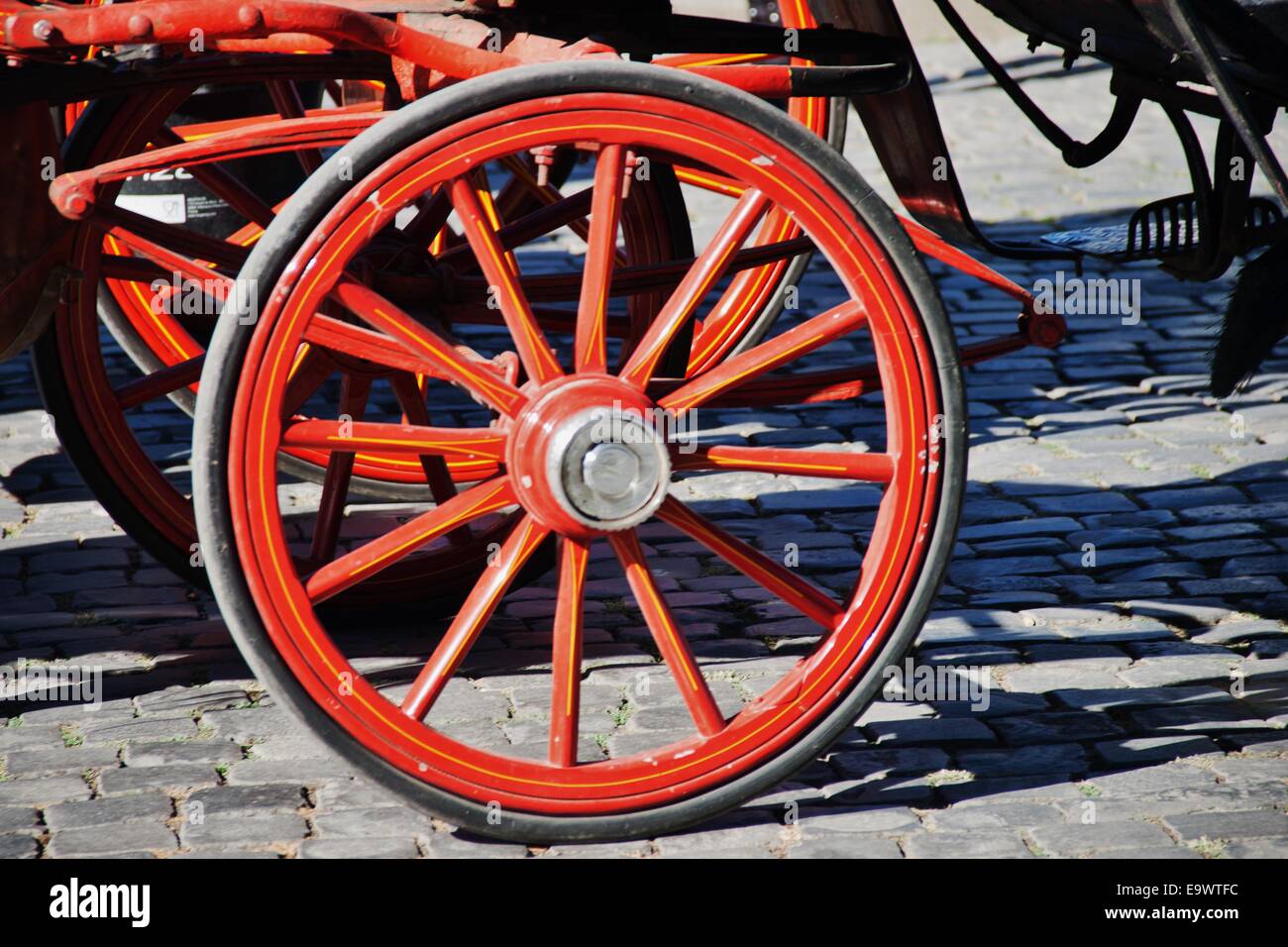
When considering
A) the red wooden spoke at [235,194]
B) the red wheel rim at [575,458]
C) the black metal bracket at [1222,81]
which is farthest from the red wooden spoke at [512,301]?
the black metal bracket at [1222,81]

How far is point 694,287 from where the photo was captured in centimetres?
276

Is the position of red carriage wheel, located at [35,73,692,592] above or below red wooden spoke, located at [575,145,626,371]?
above

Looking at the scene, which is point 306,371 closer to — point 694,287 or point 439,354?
point 439,354

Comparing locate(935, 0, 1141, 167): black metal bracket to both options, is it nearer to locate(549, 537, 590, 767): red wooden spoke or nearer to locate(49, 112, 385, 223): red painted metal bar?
locate(49, 112, 385, 223): red painted metal bar

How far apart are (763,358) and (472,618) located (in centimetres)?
65

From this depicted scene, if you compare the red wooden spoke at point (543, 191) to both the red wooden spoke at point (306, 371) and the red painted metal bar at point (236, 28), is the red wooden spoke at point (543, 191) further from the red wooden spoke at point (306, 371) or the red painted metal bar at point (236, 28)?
the red painted metal bar at point (236, 28)

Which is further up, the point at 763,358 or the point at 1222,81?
the point at 1222,81

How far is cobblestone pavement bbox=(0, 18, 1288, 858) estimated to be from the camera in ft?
9.34

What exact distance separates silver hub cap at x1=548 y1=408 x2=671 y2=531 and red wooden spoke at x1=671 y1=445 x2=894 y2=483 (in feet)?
0.30

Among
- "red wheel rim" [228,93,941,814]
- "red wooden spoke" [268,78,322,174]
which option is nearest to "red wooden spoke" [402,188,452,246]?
"red wooden spoke" [268,78,322,174]

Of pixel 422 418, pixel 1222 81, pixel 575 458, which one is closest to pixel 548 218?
pixel 422 418
